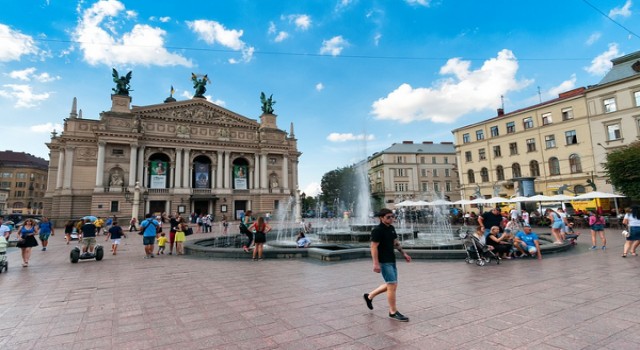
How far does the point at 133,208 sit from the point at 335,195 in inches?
1894

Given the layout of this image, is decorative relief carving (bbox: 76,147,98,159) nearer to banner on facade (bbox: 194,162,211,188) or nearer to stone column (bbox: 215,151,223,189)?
banner on facade (bbox: 194,162,211,188)

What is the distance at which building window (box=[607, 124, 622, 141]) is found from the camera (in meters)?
32.2

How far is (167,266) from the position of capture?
9969 millimetres

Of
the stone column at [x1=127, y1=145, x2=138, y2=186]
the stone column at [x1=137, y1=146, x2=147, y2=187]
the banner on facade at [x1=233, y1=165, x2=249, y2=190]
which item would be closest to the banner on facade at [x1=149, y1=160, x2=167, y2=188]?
the stone column at [x1=137, y1=146, x2=147, y2=187]

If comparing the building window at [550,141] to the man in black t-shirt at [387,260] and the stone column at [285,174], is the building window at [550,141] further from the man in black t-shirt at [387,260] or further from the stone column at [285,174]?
the man in black t-shirt at [387,260]

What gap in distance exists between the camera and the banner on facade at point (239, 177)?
52000 mm

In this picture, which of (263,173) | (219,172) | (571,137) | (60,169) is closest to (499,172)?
(571,137)

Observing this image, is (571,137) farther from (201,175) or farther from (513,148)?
(201,175)

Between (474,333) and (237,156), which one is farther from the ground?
(237,156)

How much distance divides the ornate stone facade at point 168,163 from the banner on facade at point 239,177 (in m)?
0.17

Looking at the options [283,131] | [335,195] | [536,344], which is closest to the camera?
[536,344]

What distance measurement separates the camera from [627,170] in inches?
992

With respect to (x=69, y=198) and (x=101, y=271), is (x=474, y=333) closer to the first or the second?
(x=101, y=271)

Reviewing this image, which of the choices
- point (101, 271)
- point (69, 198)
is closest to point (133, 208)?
point (69, 198)
